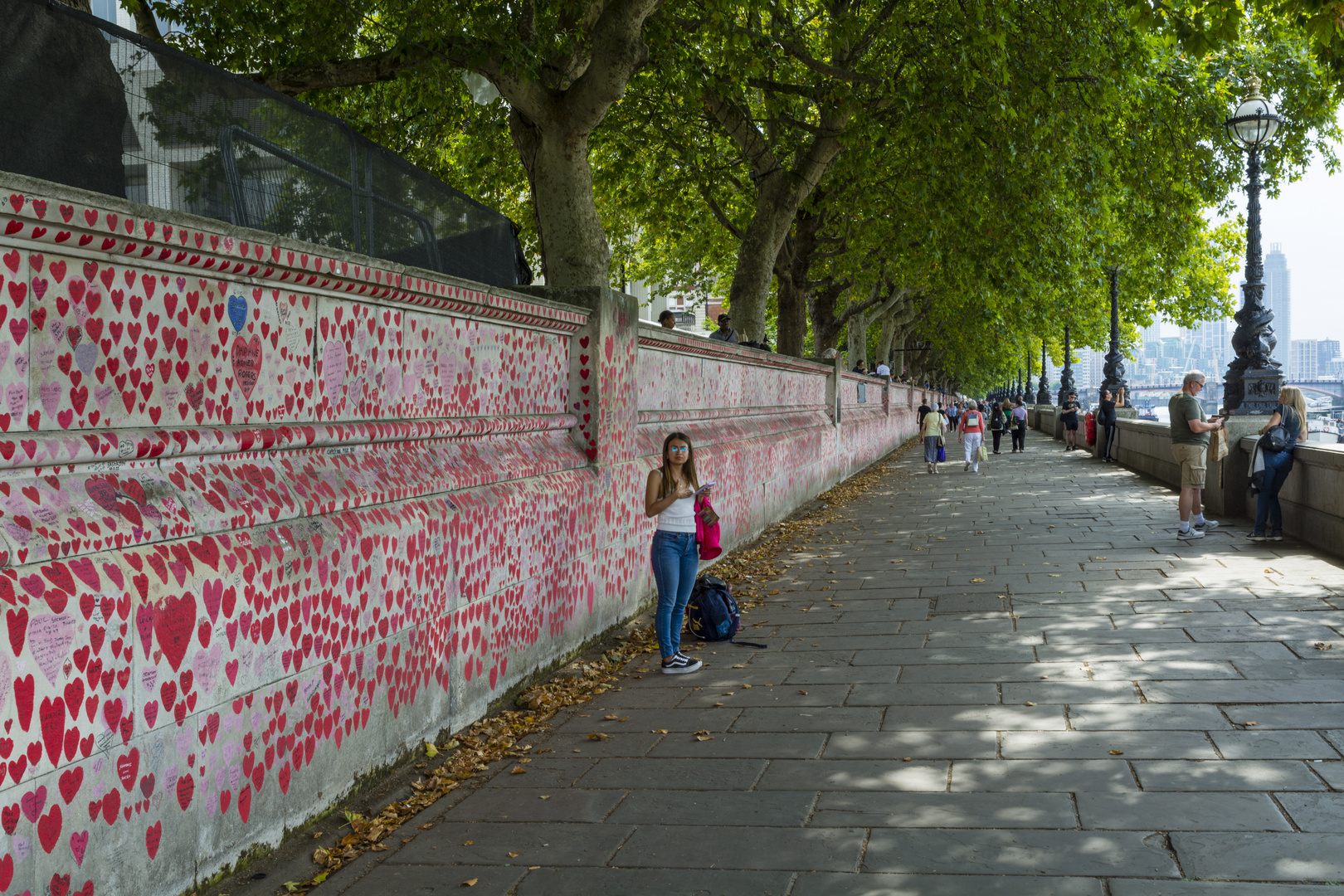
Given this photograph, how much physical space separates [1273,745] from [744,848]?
2498 mm

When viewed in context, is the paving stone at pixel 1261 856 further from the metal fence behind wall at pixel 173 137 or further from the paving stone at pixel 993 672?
the metal fence behind wall at pixel 173 137

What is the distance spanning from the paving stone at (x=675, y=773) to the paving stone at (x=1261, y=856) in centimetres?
173

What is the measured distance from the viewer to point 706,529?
23.7 feet

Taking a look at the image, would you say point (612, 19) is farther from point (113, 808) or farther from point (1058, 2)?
point (113, 808)

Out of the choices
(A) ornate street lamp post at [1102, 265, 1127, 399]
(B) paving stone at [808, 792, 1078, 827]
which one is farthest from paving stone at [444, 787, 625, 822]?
(A) ornate street lamp post at [1102, 265, 1127, 399]

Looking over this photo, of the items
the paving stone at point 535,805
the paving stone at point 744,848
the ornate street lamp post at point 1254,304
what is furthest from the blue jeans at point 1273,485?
the paving stone at point 535,805

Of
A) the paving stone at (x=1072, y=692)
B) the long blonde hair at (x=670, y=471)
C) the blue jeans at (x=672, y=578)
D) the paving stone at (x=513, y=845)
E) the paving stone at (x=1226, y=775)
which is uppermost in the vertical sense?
the long blonde hair at (x=670, y=471)

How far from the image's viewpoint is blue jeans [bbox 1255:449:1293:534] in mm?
11070

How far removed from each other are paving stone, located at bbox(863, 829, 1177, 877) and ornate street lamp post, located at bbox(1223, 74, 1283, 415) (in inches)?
468

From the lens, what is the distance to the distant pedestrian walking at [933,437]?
Result: 25919 mm

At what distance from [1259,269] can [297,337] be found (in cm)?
1322

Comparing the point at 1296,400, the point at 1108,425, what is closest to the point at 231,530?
the point at 1296,400

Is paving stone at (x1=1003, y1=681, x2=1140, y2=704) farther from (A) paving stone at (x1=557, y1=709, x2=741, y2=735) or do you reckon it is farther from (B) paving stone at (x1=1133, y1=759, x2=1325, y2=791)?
(A) paving stone at (x1=557, y1=709, x2=741, y2=735)

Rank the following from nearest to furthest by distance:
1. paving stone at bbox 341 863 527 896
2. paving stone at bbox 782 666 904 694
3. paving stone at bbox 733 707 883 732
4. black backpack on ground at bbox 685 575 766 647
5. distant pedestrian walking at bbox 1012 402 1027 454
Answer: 1. paving stone at bbox 341 863 527 896
2. paving stone at bbox 733 707 883 732
3. paving stone at bbox 782 666 904 694
4. black backpack on ground at bbox 685 575 766 647
5. distant pedestrian walking at bbox 1012 402 1027 454
